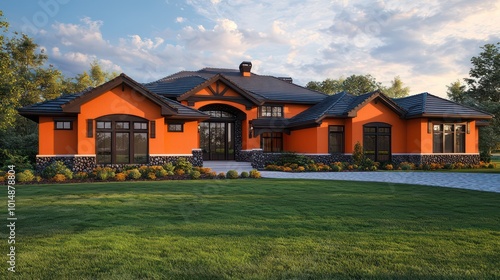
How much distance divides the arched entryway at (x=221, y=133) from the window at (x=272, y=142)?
7.16 feet

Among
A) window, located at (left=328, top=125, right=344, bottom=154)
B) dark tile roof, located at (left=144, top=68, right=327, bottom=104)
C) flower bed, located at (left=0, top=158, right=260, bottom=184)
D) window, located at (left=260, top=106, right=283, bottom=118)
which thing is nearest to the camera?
flower bed, located at (left=0, top=158, right=260, bottom=184)

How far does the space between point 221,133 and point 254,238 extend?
1825 cm

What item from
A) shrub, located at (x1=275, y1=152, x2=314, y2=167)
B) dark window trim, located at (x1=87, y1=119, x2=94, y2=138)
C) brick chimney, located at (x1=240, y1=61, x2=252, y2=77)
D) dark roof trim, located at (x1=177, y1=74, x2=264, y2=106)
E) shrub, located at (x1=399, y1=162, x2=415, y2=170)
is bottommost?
shrub, located at (x1=399, y1=162, x2=415, y2=170)

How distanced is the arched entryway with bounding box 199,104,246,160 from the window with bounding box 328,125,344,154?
19.5 feet

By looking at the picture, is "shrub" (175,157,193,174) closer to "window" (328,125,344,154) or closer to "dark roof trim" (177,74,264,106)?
"dark roof trim" (177,74,264,106)

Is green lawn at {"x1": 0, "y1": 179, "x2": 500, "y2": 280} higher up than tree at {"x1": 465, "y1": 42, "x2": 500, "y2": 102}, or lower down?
lower down

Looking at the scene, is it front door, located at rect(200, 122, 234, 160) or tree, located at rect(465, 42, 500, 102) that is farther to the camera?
tree, located at rect(465, 42, 500, 102)

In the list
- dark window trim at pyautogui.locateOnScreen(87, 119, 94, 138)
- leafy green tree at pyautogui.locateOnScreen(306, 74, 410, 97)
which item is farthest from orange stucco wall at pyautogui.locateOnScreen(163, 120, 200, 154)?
leafy green tree at pyautogui.locateOnScreen(306, 74, 410, 97)

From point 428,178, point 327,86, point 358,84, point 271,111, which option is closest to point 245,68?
point 271,111

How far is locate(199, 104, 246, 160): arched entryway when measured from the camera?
22625mm

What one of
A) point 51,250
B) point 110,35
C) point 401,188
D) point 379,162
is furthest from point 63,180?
point 379,162

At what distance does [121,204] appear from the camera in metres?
7.57

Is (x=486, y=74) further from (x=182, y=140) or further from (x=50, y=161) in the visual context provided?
(x=50, y=161)

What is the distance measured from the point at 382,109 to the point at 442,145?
4.73 metres
